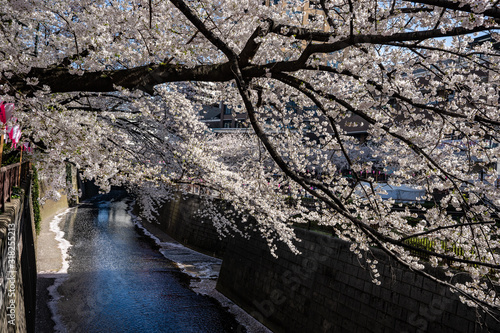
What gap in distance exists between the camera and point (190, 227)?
2555 cm

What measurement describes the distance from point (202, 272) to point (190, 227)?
23.1ft

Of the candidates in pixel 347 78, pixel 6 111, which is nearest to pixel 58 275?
pixel 6 111

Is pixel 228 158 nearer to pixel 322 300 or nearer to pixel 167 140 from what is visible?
pixel 167 140

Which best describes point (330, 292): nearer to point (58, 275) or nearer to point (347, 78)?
point (347, 78)

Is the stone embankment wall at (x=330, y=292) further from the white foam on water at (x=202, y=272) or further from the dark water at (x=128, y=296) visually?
the dark water at (x=128, y=296)

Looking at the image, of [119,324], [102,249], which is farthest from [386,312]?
[102,249]

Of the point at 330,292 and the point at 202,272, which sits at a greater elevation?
the point at 330,292

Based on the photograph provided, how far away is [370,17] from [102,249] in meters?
20.1

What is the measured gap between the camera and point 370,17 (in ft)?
16.1

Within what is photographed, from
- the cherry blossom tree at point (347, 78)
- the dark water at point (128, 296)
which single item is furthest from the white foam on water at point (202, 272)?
the cherry blossom tree at point (347, 78)

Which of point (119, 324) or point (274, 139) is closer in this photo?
point (274, 139)

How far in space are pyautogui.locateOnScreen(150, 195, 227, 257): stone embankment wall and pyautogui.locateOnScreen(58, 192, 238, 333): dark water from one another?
3.12 m

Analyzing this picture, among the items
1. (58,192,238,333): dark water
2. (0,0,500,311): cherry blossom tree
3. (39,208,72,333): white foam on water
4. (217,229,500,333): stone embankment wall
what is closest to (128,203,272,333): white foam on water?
(217,229,500,333): stone embankment wall

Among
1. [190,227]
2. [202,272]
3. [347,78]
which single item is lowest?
[202,272]
